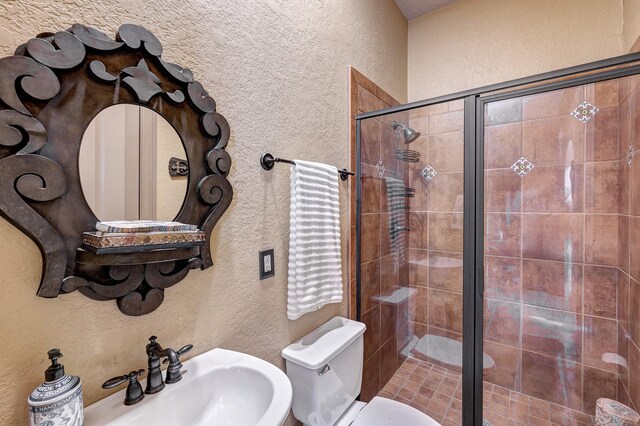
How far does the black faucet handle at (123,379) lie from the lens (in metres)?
0.68

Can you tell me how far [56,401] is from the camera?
22.5 inches

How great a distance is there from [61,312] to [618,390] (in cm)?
241

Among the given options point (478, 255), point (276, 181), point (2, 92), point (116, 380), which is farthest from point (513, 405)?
point (2, 92)

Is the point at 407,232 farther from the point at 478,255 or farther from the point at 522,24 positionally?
the point at 522,24

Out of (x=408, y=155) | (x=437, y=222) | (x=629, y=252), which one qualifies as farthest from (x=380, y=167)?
(x=629, y=252)

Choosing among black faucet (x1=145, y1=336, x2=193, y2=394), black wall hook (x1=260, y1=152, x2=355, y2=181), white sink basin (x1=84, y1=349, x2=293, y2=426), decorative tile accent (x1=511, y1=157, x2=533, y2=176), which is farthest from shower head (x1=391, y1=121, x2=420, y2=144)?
black faucet (x1=145, y1=336, x2=193, y2=394)

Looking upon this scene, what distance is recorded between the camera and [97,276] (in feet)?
2.37

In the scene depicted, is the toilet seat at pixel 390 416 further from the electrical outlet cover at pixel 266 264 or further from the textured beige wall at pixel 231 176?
the electrical outlet cover at pixel 266 264

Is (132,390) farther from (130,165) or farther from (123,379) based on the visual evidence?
(130,165)

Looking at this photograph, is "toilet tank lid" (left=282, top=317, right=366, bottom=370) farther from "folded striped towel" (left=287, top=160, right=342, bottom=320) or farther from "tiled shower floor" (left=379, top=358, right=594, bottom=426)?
"tiled shower floor" (left=379, top=358, right=594, bottom=426)

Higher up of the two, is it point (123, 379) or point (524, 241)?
point (524, 241)

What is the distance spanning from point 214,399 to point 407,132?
165 cm

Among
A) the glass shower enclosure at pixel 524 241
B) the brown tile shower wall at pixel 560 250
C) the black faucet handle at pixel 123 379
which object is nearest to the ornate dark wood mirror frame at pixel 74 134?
the black faucet handle at pixel 123 379

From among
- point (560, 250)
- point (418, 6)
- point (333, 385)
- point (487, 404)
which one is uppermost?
point (418, 6)
